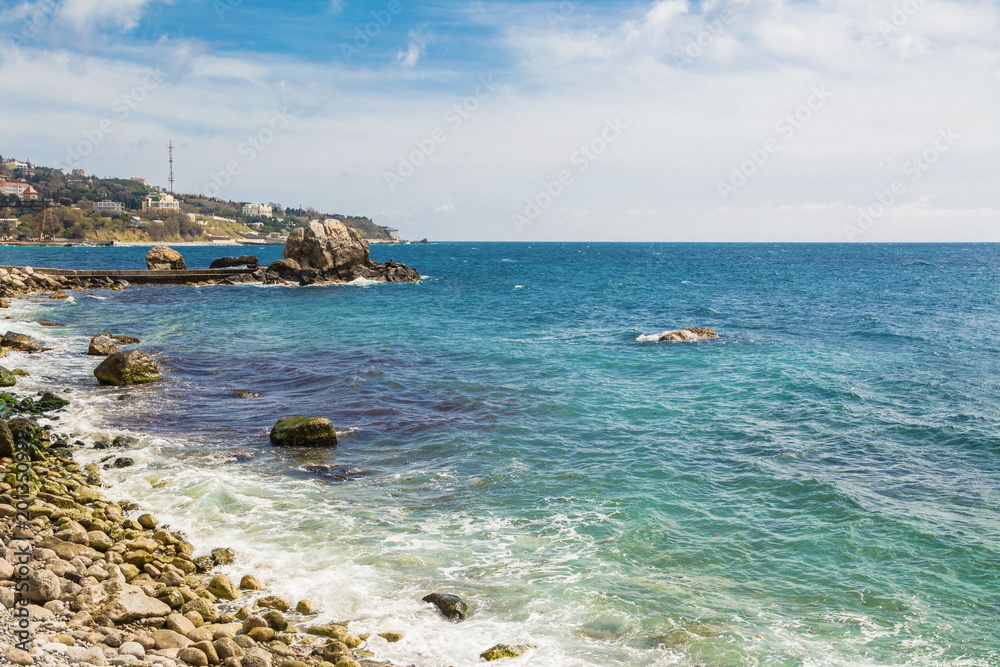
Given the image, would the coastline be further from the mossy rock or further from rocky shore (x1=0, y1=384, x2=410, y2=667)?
the mossy rock

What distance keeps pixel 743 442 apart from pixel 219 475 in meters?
12.8

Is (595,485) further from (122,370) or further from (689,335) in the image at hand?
(689,335)

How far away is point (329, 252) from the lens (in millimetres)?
69062

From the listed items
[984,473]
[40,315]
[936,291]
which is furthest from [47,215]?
[984,473]

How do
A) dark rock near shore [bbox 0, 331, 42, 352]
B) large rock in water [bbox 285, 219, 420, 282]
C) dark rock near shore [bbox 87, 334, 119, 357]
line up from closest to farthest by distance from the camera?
dark rock near shore [bbox 0, 331, 42, 352]
dark rock near shore [bbox 87, 334, 119, 357]
large rock in water [bbox 285, 219, 420, 282]

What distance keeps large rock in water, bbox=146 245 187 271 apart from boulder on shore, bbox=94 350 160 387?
5121 centimetres

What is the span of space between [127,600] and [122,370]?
54.0ft

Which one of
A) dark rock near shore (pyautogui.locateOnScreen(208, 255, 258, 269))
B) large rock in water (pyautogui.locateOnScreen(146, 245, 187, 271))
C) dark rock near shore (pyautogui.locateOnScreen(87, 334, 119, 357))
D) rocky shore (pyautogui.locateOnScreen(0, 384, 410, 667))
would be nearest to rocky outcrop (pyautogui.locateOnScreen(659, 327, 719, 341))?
dark rock near shore (pyautogui.locateOnScreen(87, 334, 119, 357))

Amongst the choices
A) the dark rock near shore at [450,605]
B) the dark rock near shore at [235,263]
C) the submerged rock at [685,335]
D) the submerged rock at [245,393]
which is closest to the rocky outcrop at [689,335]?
the submerged rock at [685,335]

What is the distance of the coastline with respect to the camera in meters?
7.11

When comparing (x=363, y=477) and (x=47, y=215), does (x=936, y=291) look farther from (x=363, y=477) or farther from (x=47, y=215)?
(x=47, y=215)

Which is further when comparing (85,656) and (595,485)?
(595,485)

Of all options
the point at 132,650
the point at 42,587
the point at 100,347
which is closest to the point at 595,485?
the point at 132,650

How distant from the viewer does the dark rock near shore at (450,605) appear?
912cm
